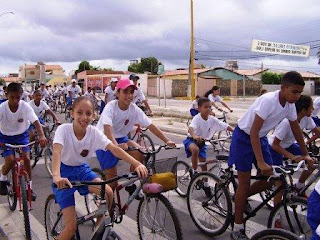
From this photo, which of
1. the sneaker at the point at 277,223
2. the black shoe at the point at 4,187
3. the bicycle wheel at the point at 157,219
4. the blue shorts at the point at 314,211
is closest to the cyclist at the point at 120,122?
the bicycle wheel at the point at 157,219

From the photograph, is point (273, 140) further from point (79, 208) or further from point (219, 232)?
point (79, 208)

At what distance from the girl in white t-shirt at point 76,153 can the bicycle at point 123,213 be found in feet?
0.41

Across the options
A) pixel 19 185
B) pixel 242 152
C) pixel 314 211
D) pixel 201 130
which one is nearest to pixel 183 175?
pixel 201 130

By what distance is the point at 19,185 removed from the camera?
5.41 m

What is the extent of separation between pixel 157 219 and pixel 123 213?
34cm

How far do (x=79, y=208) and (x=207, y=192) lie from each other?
1944mm

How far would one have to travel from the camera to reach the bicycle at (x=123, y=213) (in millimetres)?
3422

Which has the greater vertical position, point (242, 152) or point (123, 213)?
point (242, 152)

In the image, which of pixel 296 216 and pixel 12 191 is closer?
pixel 296 216

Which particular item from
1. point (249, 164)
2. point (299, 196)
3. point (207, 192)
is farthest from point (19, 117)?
point (299, 196)

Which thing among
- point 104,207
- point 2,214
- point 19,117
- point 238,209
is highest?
point 19,117

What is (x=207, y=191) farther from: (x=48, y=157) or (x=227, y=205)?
(x=48, y=157)

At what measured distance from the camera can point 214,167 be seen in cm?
587

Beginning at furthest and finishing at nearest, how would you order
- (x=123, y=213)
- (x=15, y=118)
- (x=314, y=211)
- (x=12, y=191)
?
(x=15, y=118)
(x=12, y=191)
(x=123, y=213)
(x=314, y=211)
